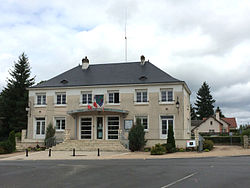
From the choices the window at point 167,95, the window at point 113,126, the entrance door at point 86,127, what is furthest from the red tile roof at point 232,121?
the entrance door at point 86,127

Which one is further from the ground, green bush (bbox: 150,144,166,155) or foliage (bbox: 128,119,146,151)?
foliage (bbox: 128,119,146,151)

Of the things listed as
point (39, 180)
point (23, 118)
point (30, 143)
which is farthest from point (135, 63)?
point (39, 180)

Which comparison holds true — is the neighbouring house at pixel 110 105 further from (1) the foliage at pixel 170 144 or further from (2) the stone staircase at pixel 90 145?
(1) the foliage at pixel 170 144

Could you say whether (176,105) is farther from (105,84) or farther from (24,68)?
(24,68)

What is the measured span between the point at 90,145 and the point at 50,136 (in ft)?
15.7

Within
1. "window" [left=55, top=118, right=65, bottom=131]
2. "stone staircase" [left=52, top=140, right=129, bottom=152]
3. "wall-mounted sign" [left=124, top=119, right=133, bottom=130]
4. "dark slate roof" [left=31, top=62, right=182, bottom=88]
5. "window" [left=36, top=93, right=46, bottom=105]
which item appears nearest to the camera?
"stone staircase" [left=52, top=140, right=129, bottom=152]

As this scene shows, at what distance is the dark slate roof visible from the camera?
2888 centimetres

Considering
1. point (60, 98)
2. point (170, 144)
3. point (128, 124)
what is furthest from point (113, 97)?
point (170, 144)

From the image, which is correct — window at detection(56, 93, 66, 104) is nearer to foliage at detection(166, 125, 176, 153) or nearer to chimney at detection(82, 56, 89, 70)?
chimney at detection(82, 56, 89, 70)

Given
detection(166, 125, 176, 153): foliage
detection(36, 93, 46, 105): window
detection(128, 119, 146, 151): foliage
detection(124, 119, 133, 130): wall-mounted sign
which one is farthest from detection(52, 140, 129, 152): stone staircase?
detection(36, 93, 46, 105): window

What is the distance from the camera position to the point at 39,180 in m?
10.5

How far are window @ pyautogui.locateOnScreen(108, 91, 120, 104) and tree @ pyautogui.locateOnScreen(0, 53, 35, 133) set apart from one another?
1834 centimetres

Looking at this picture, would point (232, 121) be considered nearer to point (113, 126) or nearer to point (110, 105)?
point (110, 105)

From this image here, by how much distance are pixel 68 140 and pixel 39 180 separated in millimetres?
17125
